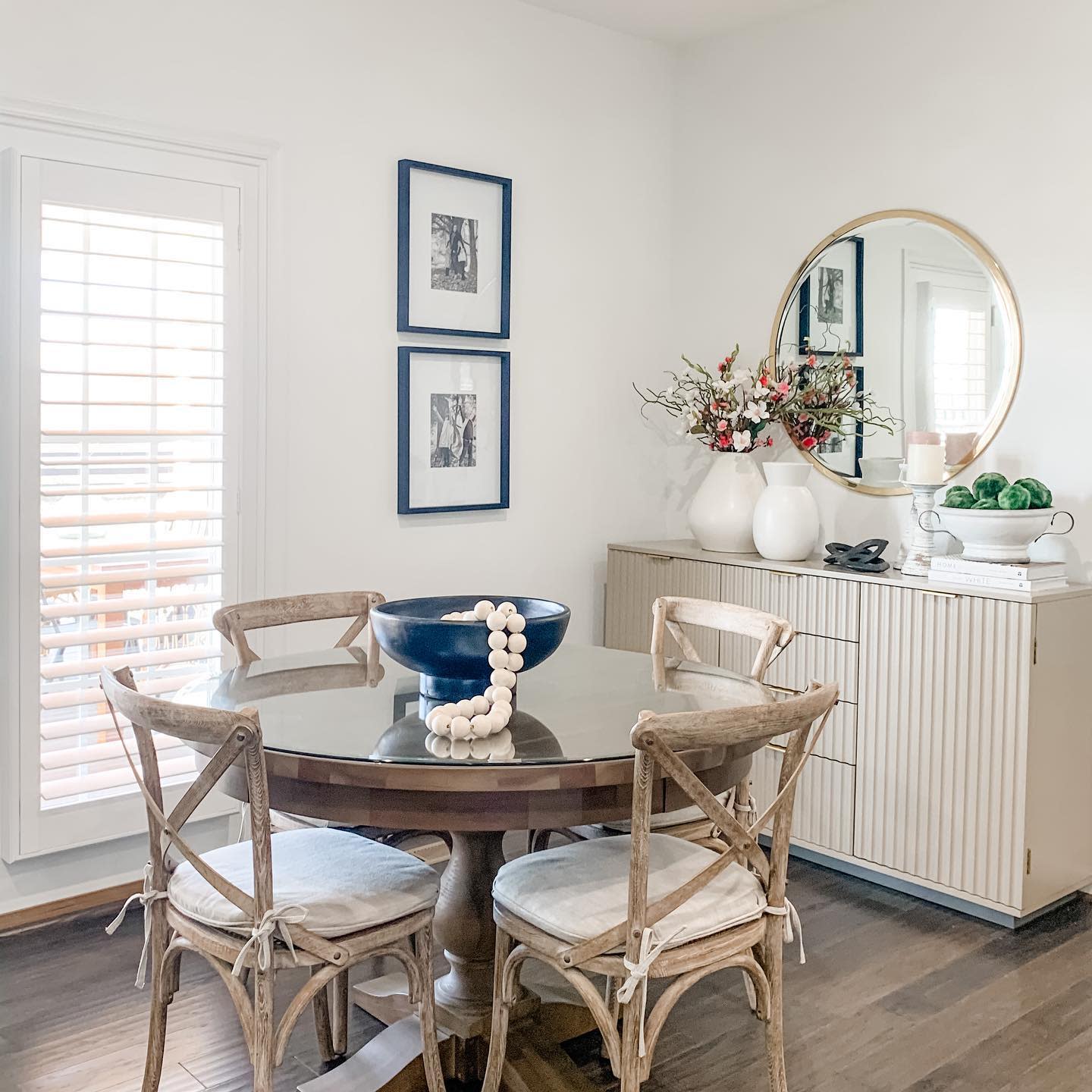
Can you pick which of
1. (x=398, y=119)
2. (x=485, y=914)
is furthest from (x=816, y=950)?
(x=398, y=119)

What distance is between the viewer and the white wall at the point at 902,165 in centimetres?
340

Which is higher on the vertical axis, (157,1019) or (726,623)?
(726,623)

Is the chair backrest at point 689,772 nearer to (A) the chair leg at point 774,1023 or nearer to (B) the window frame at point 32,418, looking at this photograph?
(A) the chair leg at point 774,1023

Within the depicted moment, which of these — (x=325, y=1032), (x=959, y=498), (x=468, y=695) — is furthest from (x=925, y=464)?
(x=325, y=1032)

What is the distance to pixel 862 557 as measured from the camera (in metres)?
3.57

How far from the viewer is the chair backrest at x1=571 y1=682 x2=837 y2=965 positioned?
6.07 ft

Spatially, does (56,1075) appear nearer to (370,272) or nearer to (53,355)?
(53,355)

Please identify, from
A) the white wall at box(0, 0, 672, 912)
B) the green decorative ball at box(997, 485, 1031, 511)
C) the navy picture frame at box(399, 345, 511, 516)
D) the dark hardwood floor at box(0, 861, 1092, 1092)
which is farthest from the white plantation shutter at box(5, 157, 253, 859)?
the green decorative ball at box(997, 485, 1031, 511)

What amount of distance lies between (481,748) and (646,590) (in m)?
2.15

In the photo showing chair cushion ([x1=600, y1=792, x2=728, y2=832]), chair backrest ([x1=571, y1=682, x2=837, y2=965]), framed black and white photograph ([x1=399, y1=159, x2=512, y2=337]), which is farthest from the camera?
framed black and white photograph ([x1=399, y1=159, x2=512, y2=337])

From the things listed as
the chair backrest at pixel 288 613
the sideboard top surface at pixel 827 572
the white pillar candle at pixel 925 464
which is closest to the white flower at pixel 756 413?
the sideboard top surface at pixel 827 572

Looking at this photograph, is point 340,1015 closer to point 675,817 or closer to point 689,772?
point 675,817

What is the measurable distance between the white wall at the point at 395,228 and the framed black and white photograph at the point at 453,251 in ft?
0.19

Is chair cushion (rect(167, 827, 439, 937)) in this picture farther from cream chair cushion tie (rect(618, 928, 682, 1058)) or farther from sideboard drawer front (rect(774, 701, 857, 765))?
sideboard drawer front (rect(774, 701, 857, 765))
